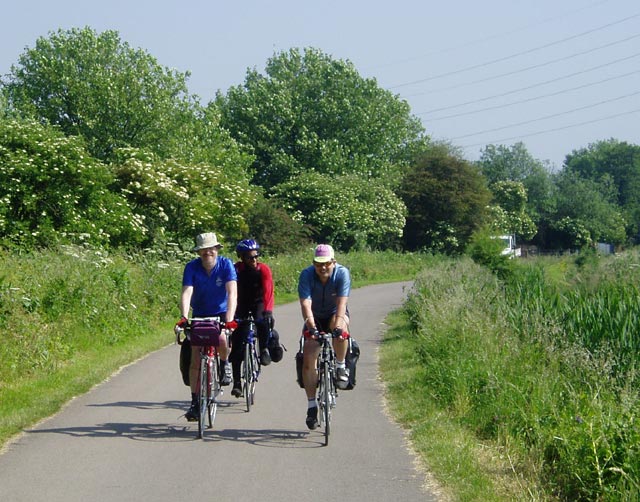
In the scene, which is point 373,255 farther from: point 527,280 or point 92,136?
point 527,280

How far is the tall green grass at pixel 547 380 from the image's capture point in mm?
7590

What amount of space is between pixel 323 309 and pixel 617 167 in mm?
138257

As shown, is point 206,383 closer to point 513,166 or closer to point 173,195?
point 173,195

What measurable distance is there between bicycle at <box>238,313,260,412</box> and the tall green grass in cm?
218

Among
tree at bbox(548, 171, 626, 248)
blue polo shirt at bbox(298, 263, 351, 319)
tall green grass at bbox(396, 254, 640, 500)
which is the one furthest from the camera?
tree at bbox(548, 171, 626, 248)

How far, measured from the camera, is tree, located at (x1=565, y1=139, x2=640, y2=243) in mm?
134125

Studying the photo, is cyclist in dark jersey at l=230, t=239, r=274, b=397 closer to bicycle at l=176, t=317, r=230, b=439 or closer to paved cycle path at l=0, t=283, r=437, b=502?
paved cycle path at l=0, t=283, r=437, b=502

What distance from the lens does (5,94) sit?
1953 inches

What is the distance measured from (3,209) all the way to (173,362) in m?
14.1

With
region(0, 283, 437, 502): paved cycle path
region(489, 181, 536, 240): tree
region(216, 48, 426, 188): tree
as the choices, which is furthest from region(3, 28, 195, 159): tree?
region(489, 181, 536, 240): tree

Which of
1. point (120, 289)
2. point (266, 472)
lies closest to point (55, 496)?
point (266, 472)

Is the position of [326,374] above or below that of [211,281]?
below

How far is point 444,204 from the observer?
207 ft

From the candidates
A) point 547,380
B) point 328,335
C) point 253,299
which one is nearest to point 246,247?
point 253,299
